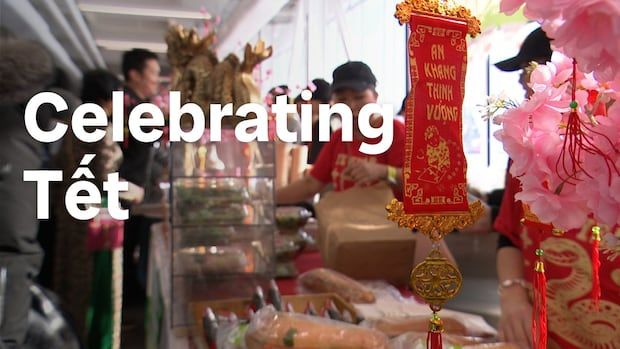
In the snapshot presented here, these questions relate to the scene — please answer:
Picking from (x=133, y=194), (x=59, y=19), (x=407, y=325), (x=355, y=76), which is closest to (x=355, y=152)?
(x=355, y=76)

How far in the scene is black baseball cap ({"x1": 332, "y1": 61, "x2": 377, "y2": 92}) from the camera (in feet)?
2.64

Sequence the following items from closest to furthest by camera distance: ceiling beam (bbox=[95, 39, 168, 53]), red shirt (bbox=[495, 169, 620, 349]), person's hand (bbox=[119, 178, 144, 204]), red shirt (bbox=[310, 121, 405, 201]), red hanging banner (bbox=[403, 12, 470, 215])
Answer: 1. red hanging banner (bbox=[403, 12, 470, 215])
2. red shirt (bbox=[495, 169, 620, 349])
3. red shirt (bbox=[310, 121, 405, 201])
4. ceiling beam (bbox=[95, 39, 168, 53])
5. person's hand (bbox=[119, 178, 144, 204])

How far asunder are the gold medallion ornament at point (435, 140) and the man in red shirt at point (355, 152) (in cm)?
10

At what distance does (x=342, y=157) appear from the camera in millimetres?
991

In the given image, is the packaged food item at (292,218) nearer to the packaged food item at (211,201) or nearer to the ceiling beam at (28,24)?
the packaged food item at (211,201)

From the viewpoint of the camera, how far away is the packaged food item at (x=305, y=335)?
29.8 inches

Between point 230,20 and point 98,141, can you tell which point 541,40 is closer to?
point 230,20

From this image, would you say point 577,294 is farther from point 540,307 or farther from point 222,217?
point 222,217

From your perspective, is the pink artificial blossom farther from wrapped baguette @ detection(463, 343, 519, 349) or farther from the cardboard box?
the cardboard box

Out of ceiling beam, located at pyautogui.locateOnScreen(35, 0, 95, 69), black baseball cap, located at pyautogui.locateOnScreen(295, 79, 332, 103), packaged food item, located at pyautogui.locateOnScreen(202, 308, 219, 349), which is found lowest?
packaged food item, located at pyautogui.locateOnScreen(202, 308, 219, 349)

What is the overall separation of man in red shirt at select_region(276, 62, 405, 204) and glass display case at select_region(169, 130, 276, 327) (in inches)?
6.8

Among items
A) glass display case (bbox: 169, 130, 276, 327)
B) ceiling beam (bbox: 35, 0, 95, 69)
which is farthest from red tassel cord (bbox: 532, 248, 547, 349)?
ceiling beam (bbox: 35, 0, 95, 69)

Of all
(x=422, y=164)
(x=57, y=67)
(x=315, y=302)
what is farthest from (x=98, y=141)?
(x=422, y=164)

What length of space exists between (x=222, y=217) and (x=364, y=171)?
1.42 feet
